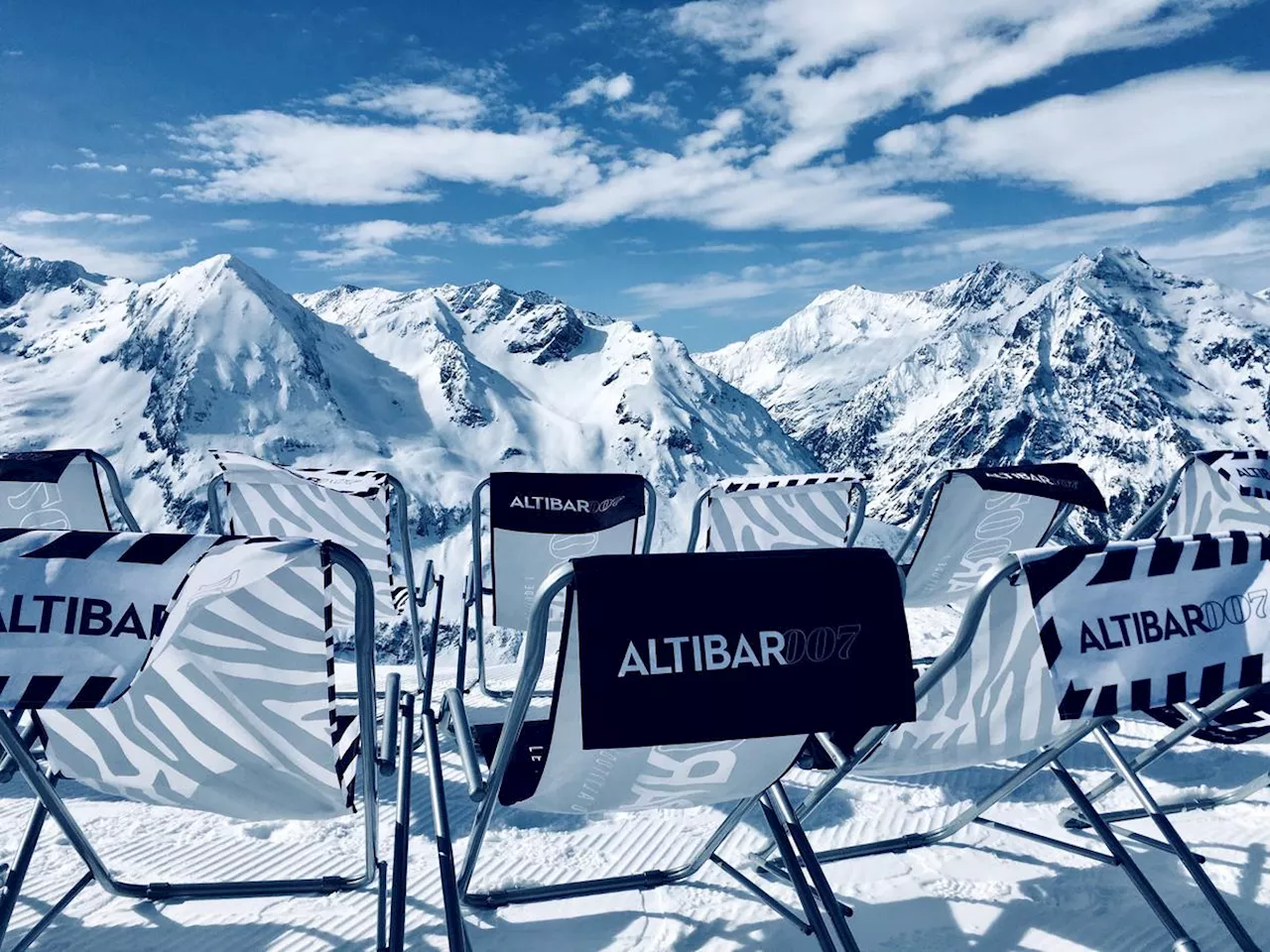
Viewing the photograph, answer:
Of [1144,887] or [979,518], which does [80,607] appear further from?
[979,518]

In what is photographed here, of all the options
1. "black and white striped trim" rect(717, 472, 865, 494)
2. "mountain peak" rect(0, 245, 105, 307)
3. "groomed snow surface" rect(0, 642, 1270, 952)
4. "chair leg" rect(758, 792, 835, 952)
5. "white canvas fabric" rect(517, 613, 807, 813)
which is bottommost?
"groomed snow surface" rect(0, 642, 1270, 952)

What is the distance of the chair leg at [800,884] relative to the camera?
2441 millimetres

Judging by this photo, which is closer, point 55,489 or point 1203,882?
point 1203,882

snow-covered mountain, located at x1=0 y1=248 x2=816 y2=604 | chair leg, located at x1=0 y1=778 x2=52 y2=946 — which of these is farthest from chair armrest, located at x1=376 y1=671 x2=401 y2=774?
snow-covered mountain, located at x1=0 y1=248 x2=816 y2=604

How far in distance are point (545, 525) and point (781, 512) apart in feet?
4.80

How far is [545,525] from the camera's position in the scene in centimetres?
517

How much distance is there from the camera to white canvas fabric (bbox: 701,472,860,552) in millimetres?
5191

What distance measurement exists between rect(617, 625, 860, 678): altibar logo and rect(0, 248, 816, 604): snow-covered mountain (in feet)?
395

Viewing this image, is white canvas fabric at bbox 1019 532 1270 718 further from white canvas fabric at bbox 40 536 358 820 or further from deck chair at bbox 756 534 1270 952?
white canvas fabric at bbox 40 536 358 820

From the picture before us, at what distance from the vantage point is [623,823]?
13.1 ft

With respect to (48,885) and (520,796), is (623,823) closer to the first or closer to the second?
(520,796)

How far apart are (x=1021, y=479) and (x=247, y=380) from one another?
536 feet

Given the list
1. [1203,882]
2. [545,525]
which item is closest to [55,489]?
[545,525]

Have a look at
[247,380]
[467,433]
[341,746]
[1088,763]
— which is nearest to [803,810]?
[341,746]
